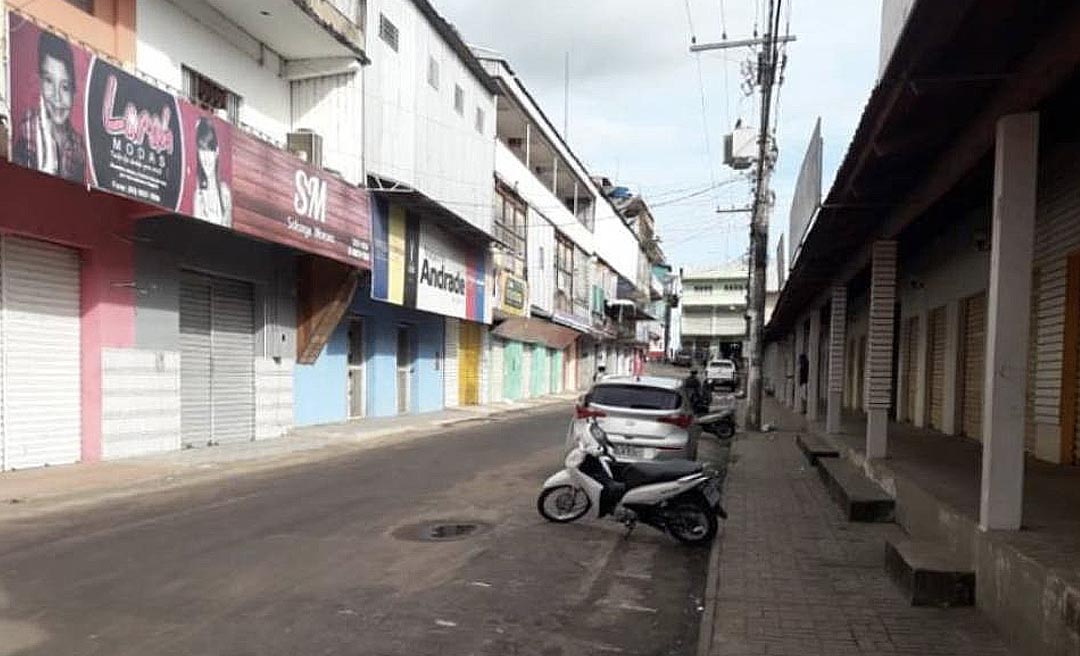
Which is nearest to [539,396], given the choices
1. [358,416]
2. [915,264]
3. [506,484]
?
[358,416]

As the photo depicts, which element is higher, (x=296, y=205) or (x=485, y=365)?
(x=296, y=205)

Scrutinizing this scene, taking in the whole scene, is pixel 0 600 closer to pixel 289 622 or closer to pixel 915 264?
pixel 289 622

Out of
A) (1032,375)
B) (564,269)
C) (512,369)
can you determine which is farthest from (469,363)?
(1032,375)

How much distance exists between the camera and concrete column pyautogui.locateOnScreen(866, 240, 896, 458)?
10.7 metres

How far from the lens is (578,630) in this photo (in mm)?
5477

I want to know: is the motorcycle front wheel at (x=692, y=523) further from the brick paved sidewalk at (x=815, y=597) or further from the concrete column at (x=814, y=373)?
the concrete column at (x=814, y=373)

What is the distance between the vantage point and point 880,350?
11.4 meters

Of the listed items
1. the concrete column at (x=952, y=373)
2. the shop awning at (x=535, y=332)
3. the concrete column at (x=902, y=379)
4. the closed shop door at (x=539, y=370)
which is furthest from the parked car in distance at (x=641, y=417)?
the closed shop door at (x=539, y=370)

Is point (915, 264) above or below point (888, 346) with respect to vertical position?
above

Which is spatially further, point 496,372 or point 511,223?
point 496,372

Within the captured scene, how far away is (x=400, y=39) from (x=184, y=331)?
996 centimetres

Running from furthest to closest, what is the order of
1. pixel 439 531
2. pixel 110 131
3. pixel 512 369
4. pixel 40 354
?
pixel 512 369 < pixel 40 354 < pixel 110 131 < pixel 439 531

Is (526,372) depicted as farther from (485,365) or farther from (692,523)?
(692,523)

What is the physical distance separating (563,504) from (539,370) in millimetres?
33909
